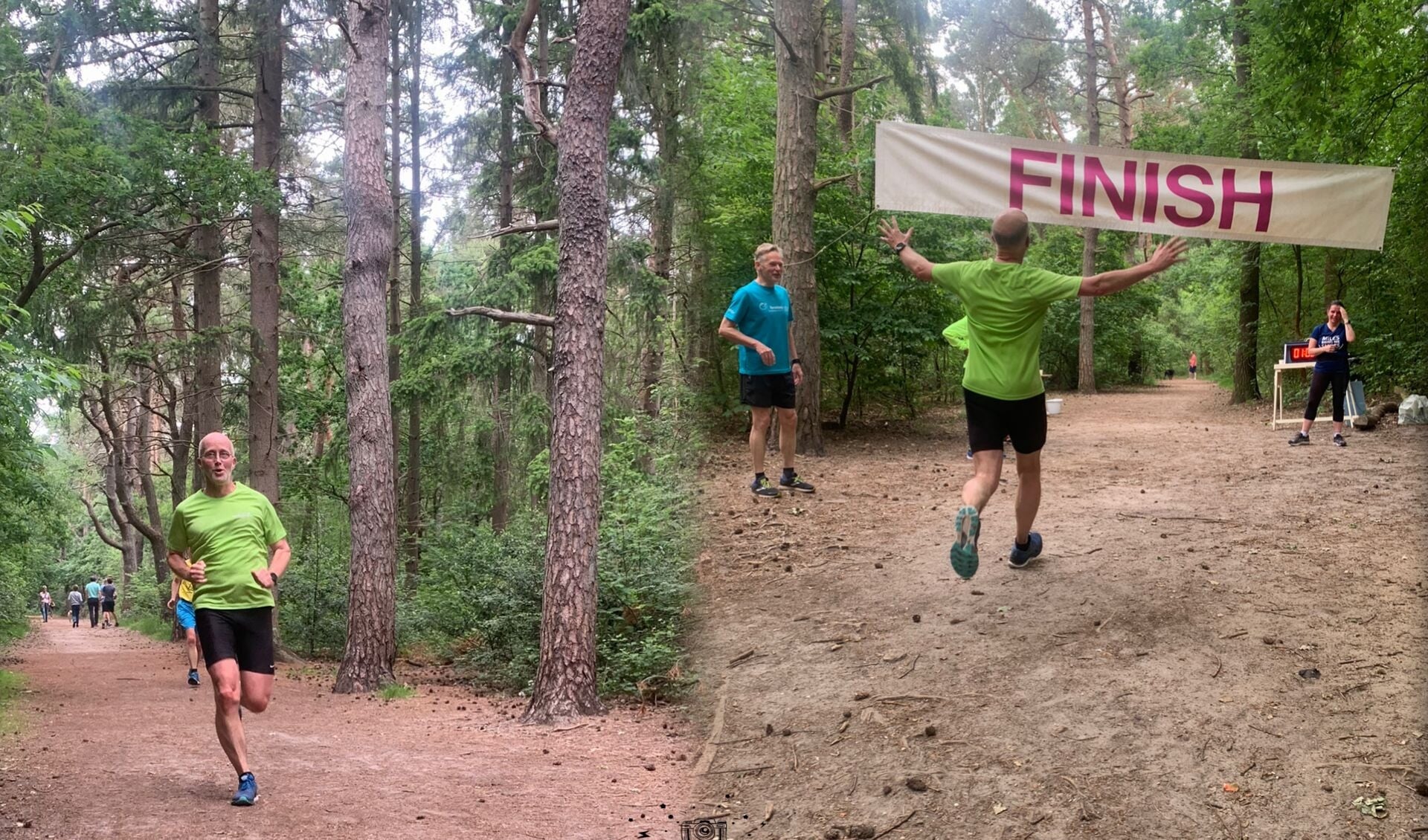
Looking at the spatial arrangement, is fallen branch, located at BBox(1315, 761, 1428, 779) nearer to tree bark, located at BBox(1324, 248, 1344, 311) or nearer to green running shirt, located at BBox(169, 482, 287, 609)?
green running shirt, located at BBox(169, 482, 287, 609)

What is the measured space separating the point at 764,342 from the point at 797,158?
3.32m

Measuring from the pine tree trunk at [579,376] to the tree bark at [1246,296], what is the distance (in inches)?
620

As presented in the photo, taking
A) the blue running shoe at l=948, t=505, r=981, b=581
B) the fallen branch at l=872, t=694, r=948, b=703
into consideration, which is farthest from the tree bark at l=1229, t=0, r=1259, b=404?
the fallen branch at l=872, t=694, r=948, b=703

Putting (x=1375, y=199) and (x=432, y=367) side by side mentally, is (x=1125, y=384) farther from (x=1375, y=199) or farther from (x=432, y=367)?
(x=1375, y=199)

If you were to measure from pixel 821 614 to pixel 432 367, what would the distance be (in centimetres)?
1199

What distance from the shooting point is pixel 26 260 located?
1335 cm

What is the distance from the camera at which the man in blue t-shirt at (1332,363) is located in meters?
12.1

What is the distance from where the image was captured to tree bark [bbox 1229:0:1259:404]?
786 inches

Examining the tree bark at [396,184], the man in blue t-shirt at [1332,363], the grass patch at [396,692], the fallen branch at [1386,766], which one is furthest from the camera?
the tree bark at [396,184]

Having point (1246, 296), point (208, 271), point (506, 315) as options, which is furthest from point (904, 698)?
point (1246, 296)

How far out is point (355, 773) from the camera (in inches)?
261

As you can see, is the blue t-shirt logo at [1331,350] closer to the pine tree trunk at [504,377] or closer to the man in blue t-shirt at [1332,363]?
the man in blue t-shirt at [1332,363]

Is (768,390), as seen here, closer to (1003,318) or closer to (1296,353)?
(1003,318)

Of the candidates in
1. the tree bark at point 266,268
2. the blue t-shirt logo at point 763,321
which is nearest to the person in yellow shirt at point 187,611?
the tree bark at point 266,268
